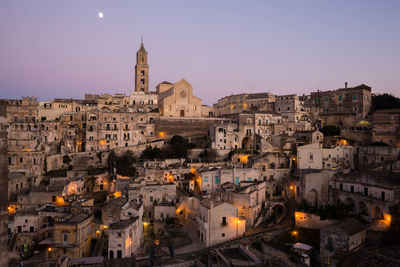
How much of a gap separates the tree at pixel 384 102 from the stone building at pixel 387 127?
9332 millimetres

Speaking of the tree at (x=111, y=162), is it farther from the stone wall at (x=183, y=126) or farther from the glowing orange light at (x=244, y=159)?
the glowing orange light at (x=244, y=159)

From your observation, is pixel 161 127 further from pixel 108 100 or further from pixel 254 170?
pixel 254 170

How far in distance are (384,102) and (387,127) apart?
11530mm

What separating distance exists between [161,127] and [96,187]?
16155 mm

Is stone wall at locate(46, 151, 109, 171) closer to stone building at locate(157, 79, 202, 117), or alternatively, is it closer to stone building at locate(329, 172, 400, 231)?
stone building at locate(157, 79, 202, 117)

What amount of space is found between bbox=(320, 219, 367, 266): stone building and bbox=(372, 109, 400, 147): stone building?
72.6 ft

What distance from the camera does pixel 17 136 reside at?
44938mm

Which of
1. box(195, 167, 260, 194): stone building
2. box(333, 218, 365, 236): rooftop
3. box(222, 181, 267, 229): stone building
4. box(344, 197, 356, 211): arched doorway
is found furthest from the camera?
box(195, 167, 260, 194): stone building

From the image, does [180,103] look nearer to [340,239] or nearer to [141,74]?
[141,74]

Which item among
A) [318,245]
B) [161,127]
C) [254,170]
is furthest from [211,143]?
[318,245]

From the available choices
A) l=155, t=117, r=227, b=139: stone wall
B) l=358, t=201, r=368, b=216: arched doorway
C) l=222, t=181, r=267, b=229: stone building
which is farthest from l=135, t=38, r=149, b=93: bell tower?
l=358, t=201, r=368, b=216: arched doorway

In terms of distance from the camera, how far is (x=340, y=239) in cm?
2155

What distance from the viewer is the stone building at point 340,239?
2128 centimetres

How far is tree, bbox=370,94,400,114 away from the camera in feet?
162
